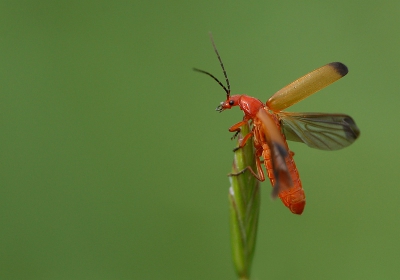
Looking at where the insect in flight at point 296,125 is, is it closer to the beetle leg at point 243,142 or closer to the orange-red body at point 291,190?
the orange-red body at point 291,190

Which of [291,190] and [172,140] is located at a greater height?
[172,140]

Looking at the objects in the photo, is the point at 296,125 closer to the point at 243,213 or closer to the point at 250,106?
the point at 250,106

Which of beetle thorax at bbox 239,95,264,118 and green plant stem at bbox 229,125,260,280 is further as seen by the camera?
beetle thorax at bbox 239,95,264,118

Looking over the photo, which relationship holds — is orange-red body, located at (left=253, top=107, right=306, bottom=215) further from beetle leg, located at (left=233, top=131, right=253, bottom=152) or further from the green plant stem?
the green plant stem

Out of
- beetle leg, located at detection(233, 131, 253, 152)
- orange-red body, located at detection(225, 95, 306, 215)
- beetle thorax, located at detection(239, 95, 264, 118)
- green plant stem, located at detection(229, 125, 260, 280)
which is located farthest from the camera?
beetle thorax, located at detection(239, 95, 264, 118)

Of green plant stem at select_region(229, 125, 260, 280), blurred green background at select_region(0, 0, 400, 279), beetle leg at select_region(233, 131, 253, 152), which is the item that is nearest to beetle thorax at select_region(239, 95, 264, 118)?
beetle leg at select_region(233, 131, 253, 152)

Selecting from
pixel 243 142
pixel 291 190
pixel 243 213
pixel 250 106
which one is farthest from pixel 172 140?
pixel 243 213

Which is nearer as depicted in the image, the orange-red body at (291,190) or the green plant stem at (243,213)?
the green plant stem at (243,213)

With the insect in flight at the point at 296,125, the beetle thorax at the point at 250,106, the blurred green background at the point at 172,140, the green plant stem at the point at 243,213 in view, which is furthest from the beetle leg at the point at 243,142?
the blurred green background at the point at 172,140
